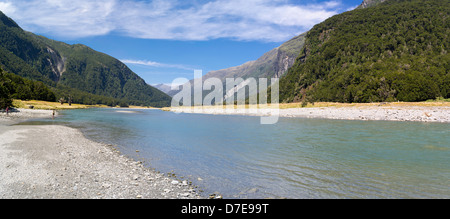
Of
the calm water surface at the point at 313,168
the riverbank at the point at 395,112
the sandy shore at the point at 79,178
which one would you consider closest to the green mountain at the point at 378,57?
the riverbank at the point at 395,112

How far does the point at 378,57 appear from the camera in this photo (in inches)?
4833

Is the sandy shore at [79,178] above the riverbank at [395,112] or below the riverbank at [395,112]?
below

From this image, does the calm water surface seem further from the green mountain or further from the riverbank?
the green mountain

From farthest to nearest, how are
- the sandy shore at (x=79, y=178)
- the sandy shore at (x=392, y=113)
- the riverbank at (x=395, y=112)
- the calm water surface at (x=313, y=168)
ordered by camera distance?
1. the riverbank at (x=395, y=112)
2. the sandy shore at (x=392, y=113)
3. the calm water surface at (x=313, y=168)
4. the sandy shore at (x=79, y=178)

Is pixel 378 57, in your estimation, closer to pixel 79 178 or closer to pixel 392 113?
pixel 392 113

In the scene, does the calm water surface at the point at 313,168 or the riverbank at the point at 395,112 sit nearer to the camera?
the calm water surface at the point at 313,168

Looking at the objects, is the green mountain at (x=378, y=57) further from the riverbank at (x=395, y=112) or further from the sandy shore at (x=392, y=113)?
the sandy shore at (x=392, y=113)

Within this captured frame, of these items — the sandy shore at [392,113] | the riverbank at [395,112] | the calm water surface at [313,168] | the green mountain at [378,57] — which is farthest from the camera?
the green mountain at [378,57]

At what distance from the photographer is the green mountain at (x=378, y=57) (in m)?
82.7

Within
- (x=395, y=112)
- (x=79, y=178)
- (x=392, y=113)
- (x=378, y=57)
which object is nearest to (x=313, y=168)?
(x=79, y=178)

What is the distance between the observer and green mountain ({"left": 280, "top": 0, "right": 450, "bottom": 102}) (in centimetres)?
8270
